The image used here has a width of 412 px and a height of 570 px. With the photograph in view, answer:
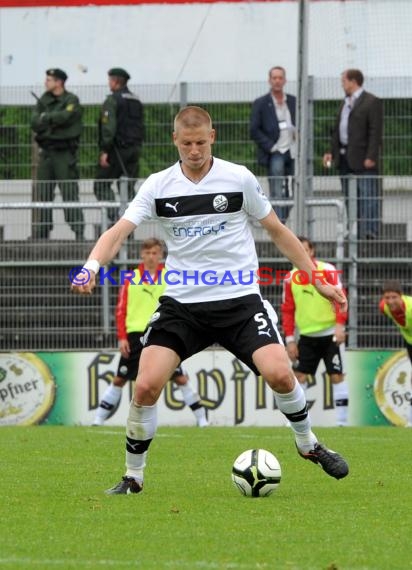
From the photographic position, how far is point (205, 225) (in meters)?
8.02

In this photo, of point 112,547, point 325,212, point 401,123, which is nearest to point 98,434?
point 325,212

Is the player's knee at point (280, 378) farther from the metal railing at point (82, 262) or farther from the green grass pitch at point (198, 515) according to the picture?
the metal railing at point (82, 262)

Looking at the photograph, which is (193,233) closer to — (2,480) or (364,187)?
(2,480)

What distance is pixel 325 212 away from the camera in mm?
17422

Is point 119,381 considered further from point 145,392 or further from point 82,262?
point 145,392

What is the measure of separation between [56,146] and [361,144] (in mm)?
4084

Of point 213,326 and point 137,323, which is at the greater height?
point 213,326

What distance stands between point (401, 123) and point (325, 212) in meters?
1.83

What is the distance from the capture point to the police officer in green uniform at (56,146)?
1783 centimetres

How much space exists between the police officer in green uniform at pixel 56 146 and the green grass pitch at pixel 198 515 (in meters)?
6.55

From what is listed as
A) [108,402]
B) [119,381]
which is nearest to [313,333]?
[119,381]

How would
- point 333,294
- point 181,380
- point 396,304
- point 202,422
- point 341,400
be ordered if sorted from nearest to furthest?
point 333,294, point 396,304, point 181,380, point 202,422, point 341,400

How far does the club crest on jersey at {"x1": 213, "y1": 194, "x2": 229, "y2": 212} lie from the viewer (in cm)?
803

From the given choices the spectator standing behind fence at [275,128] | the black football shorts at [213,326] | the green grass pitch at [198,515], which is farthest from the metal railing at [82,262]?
the black football shorts at [213,326]
